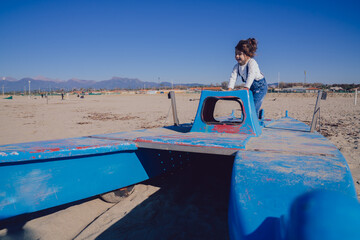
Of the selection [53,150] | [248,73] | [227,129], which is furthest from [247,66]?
[53,150]

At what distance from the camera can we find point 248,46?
3695 mm

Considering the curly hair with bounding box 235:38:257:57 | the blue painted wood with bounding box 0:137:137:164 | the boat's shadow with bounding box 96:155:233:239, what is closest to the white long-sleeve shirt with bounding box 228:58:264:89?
the curly hair with bounding box 235:38:257:57

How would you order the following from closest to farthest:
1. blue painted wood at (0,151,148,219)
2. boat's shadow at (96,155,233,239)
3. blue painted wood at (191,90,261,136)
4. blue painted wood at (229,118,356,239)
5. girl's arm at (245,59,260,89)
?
1. blue painted wood at (229,118,356,239)
2. blue painted wood at (0,151,148,219)
3. boat's shadow at (96,155,233,239)
4. blue painted wood at (191,90,261,136)
5. girl's arm at (245,59,260,89)

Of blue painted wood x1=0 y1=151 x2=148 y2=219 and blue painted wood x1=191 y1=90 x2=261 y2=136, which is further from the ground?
blue painted wood x1=191 y1=90 x2=261 y2=136

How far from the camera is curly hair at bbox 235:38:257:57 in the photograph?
3693 millimetres

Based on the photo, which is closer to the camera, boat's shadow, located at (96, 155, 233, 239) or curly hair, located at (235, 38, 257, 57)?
boat's shadow, located at (96, 155, 233, 239)

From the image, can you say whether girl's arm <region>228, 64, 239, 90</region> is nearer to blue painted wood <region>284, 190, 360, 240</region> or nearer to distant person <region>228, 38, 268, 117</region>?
distant person <region>228, 38, 268, 117</region>

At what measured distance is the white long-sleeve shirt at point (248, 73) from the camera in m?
3.68

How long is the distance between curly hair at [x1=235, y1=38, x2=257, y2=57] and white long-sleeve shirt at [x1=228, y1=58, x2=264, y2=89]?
0.15m

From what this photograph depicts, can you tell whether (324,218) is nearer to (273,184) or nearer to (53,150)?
(273,184)

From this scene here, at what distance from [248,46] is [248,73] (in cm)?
44

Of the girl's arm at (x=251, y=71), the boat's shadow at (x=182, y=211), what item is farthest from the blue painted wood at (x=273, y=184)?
the girl's arm at (x=251, y=71)

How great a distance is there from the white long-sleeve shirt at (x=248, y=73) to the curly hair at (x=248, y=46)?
152mm

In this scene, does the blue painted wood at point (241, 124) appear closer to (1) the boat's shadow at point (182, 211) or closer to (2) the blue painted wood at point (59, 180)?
(1) the boat's shadow at point (182, 211)
